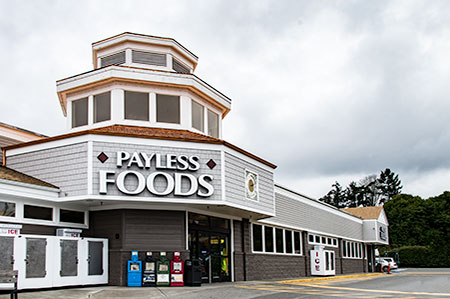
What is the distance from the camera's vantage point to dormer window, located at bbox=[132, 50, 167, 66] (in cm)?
2253

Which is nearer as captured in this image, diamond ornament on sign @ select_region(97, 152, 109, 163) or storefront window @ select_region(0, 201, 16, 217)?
storefront window @ select_region(0, 201, 16, 217)

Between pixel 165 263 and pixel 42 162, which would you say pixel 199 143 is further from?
pixel 42 162

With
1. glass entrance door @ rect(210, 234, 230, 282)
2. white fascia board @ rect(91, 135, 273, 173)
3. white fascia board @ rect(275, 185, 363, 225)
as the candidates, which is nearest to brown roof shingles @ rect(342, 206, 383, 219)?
white fascia board @ rect(275, 185, 363, 225)

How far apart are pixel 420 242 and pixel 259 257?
5203 centimetres

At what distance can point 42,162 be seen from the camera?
17750 millimetres

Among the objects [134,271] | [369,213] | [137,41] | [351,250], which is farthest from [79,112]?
[369,213]

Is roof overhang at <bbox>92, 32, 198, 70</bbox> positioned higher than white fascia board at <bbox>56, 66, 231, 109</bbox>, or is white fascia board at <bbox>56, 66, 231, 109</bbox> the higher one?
roof overhang at <bbox>92, 32, 198, 70</bbox>

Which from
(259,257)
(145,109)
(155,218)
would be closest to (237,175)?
(155,218)

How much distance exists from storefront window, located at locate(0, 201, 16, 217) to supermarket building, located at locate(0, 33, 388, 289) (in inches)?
1.2

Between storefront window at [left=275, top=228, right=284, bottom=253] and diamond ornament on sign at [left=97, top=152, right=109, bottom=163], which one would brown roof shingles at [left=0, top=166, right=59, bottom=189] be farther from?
storefront window at [left=275, top=228, right=284, bottom=253]

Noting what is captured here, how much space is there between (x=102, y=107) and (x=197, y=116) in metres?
4.05

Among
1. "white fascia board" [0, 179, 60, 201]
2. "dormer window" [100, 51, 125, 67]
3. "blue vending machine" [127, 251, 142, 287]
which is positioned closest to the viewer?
"white fascia board" [0, 179, 60, 201]

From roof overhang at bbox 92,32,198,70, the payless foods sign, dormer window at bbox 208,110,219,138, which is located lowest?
the payless foods sign

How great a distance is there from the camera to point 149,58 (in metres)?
22.7
